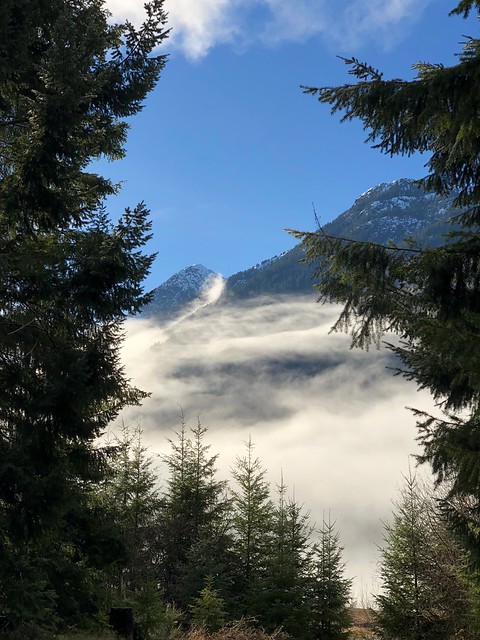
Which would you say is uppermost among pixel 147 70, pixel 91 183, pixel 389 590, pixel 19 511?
pixel 147 70

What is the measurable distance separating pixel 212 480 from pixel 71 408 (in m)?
21.6

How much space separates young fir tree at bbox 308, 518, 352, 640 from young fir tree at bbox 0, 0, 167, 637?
1359cm

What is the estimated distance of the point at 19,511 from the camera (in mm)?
6910

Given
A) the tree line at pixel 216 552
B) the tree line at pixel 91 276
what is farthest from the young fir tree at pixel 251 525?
the tree line at pixel 91 276

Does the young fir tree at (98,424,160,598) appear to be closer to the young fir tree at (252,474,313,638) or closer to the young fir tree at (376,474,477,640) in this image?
the young fir tree at (252,474,313,638)

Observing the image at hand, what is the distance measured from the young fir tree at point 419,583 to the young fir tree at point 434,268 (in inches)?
295

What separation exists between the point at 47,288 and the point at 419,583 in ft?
50.0

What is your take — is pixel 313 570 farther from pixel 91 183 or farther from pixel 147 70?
pixel 147 70

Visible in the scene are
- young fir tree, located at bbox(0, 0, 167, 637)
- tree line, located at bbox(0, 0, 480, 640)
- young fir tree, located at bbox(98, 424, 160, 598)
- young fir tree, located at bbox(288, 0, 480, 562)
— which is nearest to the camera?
young fir tree, located at bbox(288, 0, 480, 562)

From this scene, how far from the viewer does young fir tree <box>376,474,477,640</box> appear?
1442 cm

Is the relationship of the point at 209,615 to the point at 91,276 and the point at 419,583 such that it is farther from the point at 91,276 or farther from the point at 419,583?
the point at 91,276

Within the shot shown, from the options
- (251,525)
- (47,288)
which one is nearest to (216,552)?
(251,525)

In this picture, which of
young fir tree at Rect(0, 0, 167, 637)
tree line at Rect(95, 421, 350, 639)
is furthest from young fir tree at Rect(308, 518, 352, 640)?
young fir tree at Rect(0, 0, 167, 637)

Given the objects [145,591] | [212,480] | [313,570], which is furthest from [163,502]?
[145,591]
